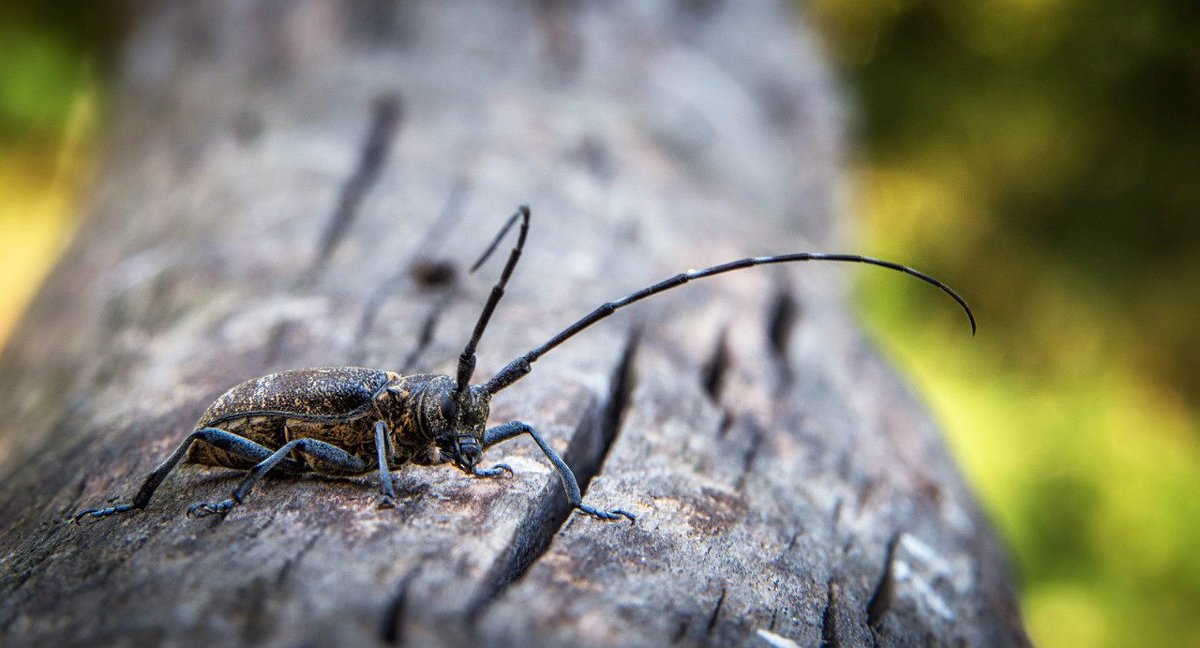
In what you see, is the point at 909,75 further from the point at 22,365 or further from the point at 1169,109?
the point at 22,365

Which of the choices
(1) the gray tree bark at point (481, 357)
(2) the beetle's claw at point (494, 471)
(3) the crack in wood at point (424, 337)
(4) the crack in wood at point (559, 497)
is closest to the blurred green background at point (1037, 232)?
(1) the gray tree bark at point (481, 357)

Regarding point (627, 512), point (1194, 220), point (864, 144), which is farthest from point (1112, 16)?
point (627, 512)

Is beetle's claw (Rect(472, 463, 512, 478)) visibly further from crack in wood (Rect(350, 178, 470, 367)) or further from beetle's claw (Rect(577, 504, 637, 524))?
crack in wood (Rect(350, 178, 470, 367))

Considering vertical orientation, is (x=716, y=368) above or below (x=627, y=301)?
above

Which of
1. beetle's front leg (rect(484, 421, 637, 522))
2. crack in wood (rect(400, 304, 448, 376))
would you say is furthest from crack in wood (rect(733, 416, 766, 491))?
crack in wood (rect(400, 304, 448, 376))

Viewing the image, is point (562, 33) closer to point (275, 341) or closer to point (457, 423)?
point (275, 341)

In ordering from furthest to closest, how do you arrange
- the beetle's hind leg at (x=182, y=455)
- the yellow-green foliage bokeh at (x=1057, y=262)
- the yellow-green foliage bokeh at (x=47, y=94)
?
the yellow-green foliage bokeh at (x=1057, y=262), the yellow-green foliage bokeh at (x=47, y=94), the beetle's hind leg at (x=182, y=455)

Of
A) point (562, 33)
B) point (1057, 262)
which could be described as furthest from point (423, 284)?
point (1057, 262)

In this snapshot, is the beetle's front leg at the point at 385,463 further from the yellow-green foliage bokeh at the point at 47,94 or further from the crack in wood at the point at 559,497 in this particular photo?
the yellow-green foliage bokeh at the point at 47,94
